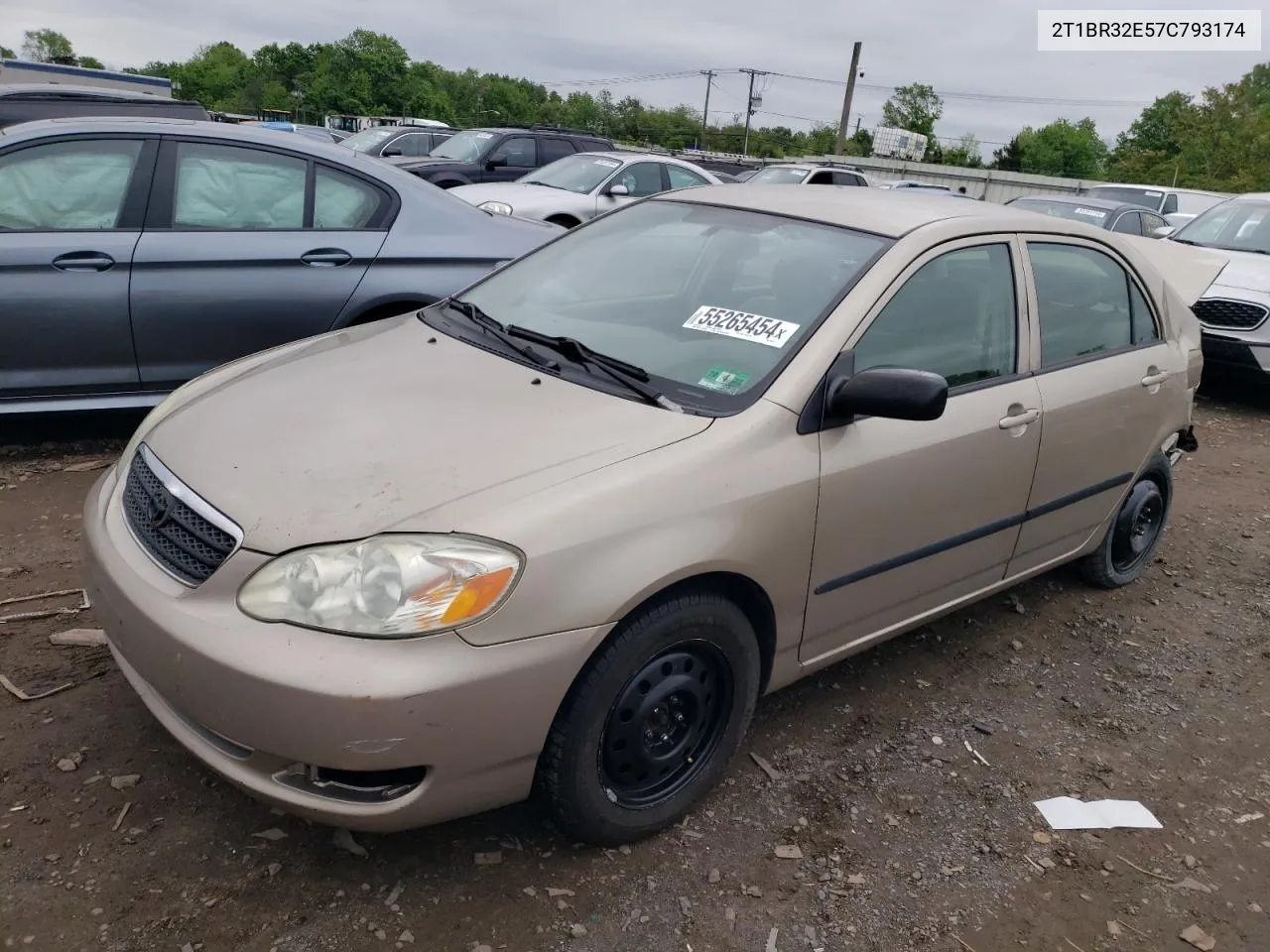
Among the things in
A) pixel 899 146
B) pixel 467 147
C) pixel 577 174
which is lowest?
pixel 577 174

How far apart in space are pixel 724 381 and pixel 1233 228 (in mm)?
8407

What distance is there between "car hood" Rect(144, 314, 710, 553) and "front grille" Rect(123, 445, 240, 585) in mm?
39

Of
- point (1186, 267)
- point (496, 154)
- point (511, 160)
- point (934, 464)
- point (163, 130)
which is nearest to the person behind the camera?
point (934, 464)

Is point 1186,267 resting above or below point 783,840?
above

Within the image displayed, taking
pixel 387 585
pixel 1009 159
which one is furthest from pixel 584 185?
pixel 1009 159

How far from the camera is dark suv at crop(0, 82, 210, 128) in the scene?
7234mm

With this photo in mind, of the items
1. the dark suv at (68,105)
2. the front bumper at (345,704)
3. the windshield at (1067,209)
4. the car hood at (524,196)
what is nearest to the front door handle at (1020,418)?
the front bumper at (345,704)

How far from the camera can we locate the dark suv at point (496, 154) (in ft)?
46.2

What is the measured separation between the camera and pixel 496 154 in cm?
1456

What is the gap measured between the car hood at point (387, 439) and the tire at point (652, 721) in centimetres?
44

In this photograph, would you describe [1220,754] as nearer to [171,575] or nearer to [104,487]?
[171,575]

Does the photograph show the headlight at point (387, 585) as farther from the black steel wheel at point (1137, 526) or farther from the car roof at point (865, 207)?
the black steel wheel at point (1137, 526)

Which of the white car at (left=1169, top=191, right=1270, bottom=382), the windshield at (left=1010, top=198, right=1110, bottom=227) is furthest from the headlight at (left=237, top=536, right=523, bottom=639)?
the windshield at (left=1010, top=198, right=1110, bottom=227)

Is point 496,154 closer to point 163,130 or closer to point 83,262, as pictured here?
point 163,130
